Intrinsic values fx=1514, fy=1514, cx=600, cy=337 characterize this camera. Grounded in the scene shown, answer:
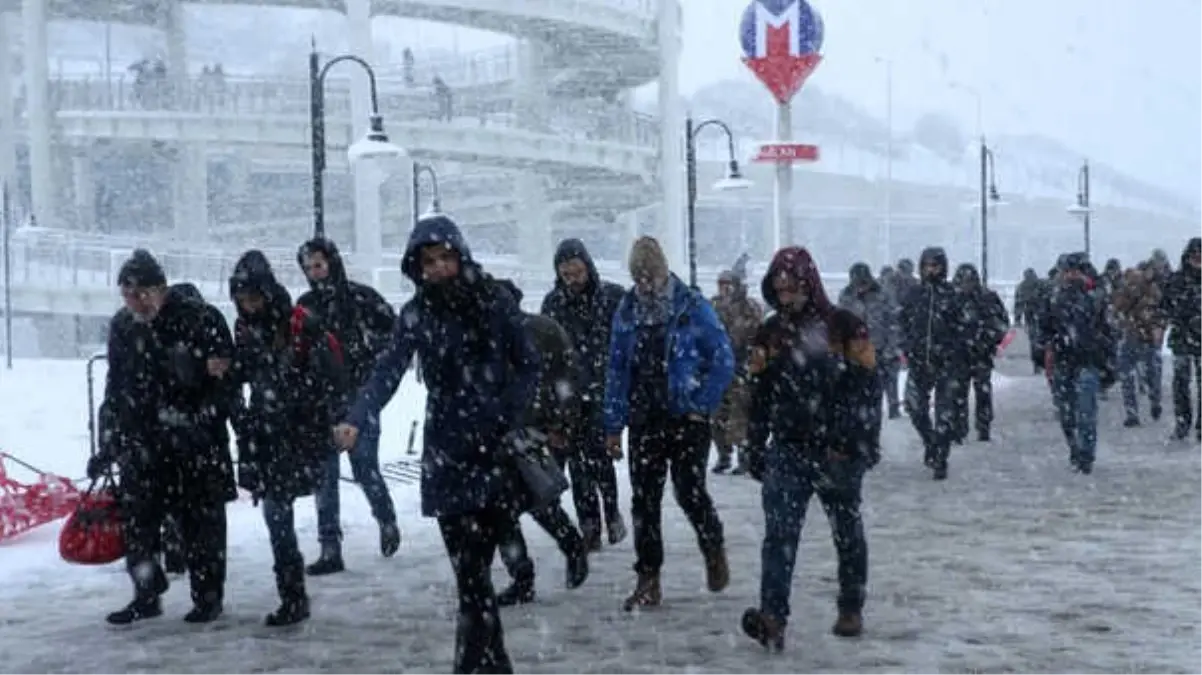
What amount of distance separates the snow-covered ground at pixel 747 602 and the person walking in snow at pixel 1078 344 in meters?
0.50

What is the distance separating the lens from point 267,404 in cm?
706

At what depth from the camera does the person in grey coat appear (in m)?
14.4

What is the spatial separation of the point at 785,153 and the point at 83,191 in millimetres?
42405

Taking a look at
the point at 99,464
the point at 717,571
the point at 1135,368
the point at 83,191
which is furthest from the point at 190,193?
the point at 717,571

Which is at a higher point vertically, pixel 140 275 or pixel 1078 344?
pixel 140 275

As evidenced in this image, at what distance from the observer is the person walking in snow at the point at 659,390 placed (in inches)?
271

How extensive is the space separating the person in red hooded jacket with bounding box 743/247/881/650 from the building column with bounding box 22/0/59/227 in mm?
35122

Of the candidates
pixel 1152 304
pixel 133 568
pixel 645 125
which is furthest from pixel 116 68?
pixel 133 568

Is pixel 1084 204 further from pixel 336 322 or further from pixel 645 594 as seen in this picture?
pixel 645 594

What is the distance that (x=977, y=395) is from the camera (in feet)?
46.7

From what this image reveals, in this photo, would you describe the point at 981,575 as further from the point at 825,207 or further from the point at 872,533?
the point at 825,207

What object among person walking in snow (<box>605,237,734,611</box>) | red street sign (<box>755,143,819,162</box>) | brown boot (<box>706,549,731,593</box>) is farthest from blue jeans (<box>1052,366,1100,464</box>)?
person walking in snow (<box>605,237,734,611</box>)

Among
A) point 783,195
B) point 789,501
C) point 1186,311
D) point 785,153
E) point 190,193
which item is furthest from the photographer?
point 190,193

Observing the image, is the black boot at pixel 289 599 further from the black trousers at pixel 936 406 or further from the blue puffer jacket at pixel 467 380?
the black trousers at pixel 936 406
